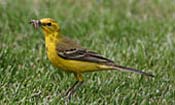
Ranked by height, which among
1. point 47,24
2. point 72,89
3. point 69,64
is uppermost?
point 47,24

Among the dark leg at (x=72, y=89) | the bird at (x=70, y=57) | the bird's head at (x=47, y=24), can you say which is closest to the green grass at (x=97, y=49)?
the dark leg at (x=72, y=89)

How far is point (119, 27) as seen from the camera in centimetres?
1006

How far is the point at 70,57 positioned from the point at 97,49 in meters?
2.04

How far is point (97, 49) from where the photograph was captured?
29.9 feet

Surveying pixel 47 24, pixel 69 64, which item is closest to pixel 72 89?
pixel 69 64

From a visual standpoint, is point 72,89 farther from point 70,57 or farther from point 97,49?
point 97,49

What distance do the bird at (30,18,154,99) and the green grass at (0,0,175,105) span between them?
266 millimetres

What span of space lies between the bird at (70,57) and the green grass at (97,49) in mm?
266

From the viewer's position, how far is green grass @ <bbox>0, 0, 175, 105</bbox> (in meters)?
7.07

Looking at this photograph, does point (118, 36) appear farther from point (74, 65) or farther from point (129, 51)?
point (74, 65)

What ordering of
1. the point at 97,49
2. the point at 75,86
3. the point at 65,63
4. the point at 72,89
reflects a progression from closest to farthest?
1. the point at 65,63
2. the point at 72,89
3. the point at 75,86
4. the point at 97,49

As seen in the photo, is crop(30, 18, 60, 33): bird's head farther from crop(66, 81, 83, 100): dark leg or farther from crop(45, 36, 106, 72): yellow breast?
crop(66, 81, 83, 100): dark leg

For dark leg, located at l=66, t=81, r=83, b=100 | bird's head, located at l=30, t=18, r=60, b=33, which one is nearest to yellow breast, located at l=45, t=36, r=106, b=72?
bird's head, located at l=30, t=18, r=60, b=33

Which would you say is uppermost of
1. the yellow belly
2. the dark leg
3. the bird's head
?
the bird's head
